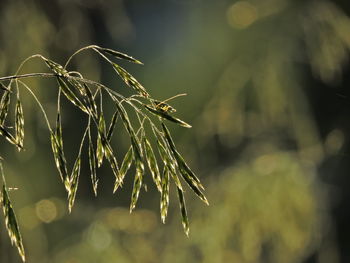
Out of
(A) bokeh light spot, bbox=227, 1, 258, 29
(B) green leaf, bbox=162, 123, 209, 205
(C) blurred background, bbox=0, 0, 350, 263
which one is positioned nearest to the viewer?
(B) green leaf, bbox=162, 123, 209, 205

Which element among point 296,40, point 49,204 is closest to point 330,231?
point 296,40

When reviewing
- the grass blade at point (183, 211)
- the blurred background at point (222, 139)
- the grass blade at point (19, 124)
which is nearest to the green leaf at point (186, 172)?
the grass blade at point (183, 211)

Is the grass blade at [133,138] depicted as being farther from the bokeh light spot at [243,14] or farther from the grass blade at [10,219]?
the bokeh light spot at [243,14]

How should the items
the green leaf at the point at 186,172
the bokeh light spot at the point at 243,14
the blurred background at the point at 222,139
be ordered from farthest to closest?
the bokeh light spot at the point at 243,14
the blurred background at the point at 222,139
the green leaf at the point at 186,172

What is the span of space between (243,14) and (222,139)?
0.40 meters

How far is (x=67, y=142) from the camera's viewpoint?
10.6 feet

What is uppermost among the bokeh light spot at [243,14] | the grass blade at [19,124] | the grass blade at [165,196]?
the grass blade at [19,124]

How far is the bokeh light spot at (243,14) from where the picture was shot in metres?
2.61

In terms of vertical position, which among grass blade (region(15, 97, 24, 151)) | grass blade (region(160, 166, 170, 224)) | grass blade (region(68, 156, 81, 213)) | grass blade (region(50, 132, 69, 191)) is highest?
grass blade (region(15, 97, 24, 151))

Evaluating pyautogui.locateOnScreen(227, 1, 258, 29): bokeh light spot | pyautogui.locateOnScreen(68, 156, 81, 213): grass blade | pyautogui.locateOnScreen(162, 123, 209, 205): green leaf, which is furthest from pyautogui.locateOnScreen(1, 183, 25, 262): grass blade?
pyautogui.locateOnScreen(227, 1, 258, 29): bokeh light spot

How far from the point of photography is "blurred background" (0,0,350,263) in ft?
7.97

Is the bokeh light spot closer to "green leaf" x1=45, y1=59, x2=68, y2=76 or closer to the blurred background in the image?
the blurred background

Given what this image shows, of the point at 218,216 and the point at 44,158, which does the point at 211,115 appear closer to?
the point at 218,216

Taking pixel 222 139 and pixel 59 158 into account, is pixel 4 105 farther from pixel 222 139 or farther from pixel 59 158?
pixel 222 139
